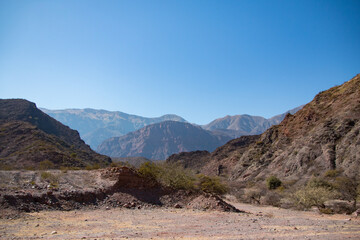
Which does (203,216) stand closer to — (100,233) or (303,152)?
(100,233)

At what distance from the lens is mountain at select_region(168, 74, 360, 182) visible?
1380 inches

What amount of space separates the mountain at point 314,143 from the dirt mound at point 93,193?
73.9 feet

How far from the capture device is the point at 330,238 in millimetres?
9312

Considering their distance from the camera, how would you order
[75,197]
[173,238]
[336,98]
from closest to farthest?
[173,238] → [75,197] → [336,98]

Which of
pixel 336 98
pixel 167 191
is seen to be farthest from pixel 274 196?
pixel 336 98

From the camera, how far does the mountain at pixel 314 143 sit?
35062 millimetres

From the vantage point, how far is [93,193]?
1694 cm

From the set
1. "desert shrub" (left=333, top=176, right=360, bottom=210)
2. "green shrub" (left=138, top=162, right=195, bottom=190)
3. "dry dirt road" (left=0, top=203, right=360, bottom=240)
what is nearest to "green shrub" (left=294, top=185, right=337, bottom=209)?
"desert shrub" (left=333, top=176, right=360, bottom=210)

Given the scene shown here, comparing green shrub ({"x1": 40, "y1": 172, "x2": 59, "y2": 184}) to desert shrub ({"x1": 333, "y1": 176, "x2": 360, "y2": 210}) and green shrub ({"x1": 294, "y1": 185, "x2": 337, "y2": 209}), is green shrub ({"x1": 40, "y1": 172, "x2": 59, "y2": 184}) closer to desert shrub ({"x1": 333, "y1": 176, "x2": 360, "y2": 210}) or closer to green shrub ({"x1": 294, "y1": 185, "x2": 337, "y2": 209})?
green shrub ({"x1": 294, "y1": 185, "x2": 337, "y2": 209})

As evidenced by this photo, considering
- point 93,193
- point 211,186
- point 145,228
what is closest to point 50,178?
point 93,193

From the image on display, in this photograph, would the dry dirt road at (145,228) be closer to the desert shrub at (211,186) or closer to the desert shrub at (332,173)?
the desert shrub at (211,186)

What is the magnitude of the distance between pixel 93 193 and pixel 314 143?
3548 centimetres

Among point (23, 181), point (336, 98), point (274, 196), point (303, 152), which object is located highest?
point (336, 98)

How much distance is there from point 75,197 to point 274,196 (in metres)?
21.3
